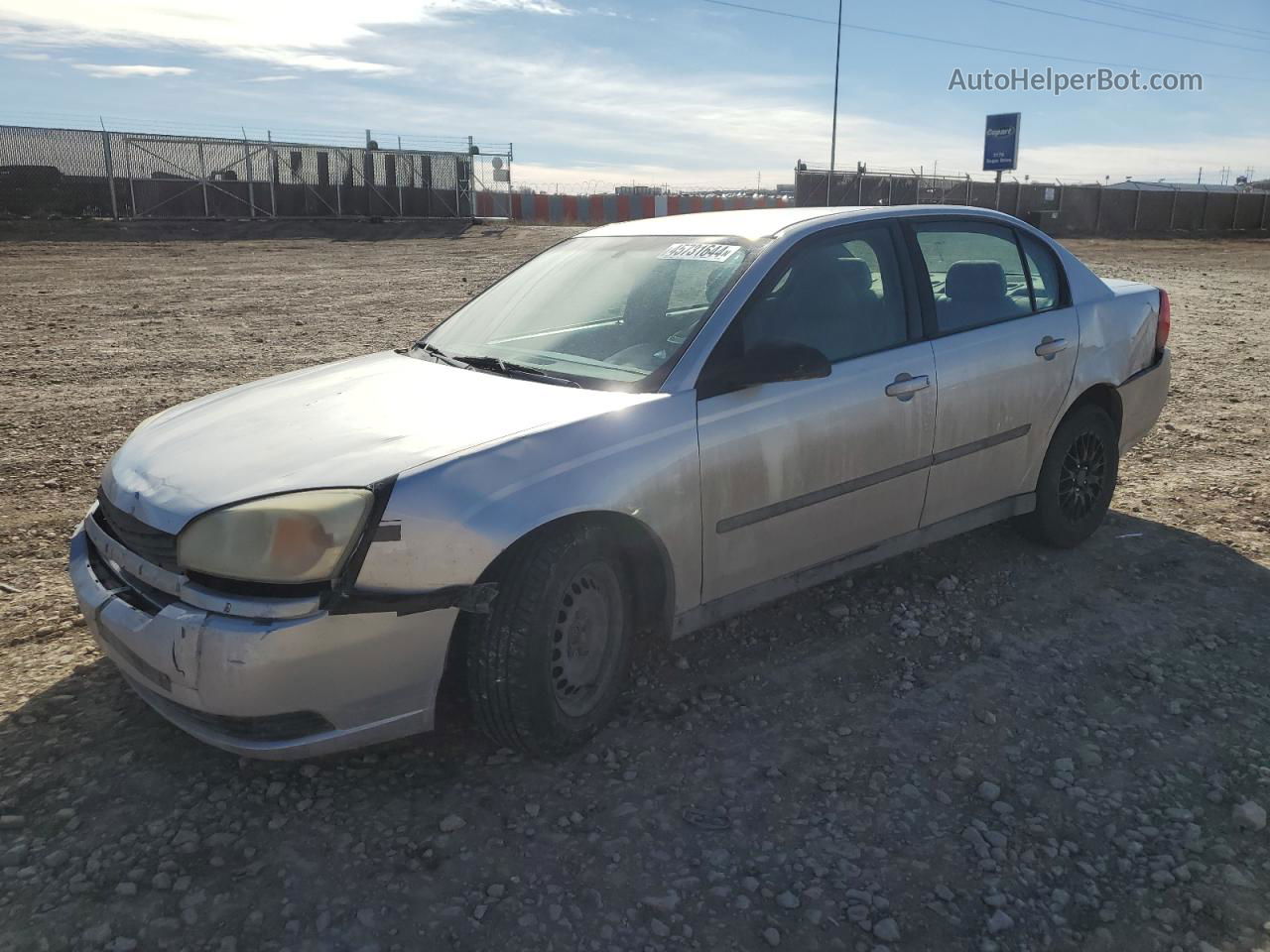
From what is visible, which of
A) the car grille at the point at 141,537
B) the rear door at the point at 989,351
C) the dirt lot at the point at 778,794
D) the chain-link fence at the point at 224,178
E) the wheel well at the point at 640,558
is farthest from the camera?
the chain-link fence at the point at 224,178

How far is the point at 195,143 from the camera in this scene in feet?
100.0

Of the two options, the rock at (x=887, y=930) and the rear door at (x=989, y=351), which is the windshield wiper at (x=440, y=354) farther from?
the rock at (x=887, y=930)

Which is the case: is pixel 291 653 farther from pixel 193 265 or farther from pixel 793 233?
pixel 193 265

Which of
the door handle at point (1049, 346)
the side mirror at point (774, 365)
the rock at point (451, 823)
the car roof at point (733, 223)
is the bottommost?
the rock at point (451, 823)

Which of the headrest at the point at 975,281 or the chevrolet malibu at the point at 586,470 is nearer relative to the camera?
the chevrolet malibu at the point at 586,470

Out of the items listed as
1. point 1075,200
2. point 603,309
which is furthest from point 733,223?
point 1075,200

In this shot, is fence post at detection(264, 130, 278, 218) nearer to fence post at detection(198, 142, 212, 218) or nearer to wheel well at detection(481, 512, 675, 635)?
fence post at detection(198, 142, 212, 218)

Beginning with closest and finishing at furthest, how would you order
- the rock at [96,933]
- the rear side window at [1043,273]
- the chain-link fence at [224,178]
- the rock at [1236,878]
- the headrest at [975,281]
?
the rock at [96,933] → the rock at [1236,878] → the headrest at [975,281] → the rear side window at [1043,273] → the chain-link fence at [224,178]

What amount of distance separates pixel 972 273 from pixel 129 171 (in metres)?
30.7

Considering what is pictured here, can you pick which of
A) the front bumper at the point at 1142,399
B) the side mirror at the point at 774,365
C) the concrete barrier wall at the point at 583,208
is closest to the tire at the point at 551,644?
the side mirror at the point at 774,365

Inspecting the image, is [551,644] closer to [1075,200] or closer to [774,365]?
[774,365]

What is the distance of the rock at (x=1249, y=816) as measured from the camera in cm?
274

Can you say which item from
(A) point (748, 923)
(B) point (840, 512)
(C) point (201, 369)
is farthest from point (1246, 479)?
(C) point (201, 369)

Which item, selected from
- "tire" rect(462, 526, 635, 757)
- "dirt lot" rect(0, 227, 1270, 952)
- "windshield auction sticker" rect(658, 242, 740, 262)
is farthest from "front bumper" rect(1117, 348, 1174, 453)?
"tire" rect(462, 526, 635, 757)
